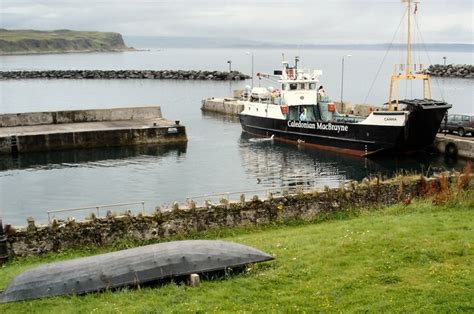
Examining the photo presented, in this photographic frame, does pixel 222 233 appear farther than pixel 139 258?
Yes

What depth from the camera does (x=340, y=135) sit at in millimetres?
42719

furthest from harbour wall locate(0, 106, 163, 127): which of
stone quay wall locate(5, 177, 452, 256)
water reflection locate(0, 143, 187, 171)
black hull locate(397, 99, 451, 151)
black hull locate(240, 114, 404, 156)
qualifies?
stone quay wall locate(5, 177, 452, 256)

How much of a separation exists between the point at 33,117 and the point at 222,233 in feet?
111

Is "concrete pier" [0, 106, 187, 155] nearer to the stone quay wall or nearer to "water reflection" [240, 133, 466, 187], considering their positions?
"water reflection" [240, 133, 466, 187]

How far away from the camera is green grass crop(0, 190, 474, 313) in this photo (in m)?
10.6

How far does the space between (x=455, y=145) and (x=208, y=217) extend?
26.8 m

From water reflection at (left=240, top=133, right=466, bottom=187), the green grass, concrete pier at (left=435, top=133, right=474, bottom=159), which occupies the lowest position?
water reflection at (left=240, top=133, right=466, bottom=187)

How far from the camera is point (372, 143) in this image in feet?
133

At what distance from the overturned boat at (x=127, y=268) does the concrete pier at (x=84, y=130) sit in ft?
103

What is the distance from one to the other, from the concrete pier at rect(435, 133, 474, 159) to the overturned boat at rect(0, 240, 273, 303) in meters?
29.5

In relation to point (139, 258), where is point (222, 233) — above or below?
below

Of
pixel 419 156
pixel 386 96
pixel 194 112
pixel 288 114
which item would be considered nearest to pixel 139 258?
pixel 419 156

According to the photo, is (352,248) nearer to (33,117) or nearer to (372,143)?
(372,143)

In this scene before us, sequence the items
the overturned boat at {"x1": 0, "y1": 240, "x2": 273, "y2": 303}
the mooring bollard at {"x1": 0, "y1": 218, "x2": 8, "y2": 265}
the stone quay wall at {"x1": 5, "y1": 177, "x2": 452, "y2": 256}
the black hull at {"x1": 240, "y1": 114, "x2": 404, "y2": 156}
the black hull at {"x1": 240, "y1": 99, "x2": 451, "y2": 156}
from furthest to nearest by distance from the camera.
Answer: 1. the black hull at {"x1": 240, "y1": 114, "x2": 404, "y2": 156}
2. the black hull at {"x1": 240, "y1": 99, "x2": 451, "y2": 156}
3. the stone quay wall at {"x1": 5, "y1": 177, "x2": 452, "y2": 256}
4. the mooring bollard at {"x1": 0, "y1": 218, "x2": 8, "y2": 265}
5. the overturned boat at {"x1": 0, "y1": 240, "x2": 273, "y2": 303}
